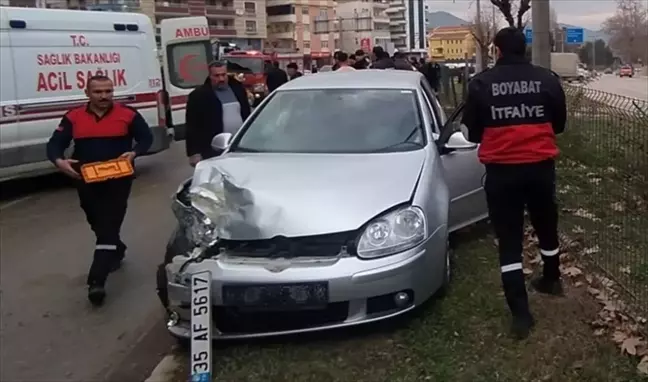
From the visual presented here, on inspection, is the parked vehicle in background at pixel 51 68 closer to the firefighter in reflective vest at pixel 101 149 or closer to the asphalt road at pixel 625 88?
the firefighter in reflective vest at pixel 101 149

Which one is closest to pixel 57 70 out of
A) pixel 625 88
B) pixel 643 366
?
pixel 643 366

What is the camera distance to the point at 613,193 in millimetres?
6180

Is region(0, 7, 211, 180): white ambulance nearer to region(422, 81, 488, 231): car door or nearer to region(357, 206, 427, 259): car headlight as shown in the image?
region(422, 81, 488, 231): car door

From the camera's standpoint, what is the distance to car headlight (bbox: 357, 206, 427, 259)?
5328mm

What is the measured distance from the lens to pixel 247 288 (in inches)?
206

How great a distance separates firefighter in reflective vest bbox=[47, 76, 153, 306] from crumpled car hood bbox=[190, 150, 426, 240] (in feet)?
3.78

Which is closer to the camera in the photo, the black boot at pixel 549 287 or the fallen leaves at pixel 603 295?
the fallen leaves at pixel 603 295

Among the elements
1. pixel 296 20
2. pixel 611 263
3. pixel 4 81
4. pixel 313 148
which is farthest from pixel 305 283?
pixel 296 20

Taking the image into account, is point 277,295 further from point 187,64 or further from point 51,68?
point 187,64

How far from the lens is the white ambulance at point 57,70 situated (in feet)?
39.7

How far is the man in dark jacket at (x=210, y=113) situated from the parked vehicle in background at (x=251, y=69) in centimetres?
1911

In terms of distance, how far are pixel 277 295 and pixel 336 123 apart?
2.09 meters

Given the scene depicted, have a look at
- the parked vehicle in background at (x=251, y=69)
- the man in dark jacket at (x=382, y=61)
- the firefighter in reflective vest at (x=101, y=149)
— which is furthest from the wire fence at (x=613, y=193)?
the parked vehicle in background at (x=251, y=69)

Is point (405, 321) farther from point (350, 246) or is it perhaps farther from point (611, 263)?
point (611, 263)
